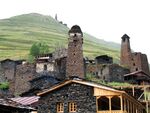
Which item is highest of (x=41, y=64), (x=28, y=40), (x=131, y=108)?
(x=28, y=40)

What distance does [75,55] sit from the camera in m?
94.0

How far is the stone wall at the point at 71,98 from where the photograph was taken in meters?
43.9

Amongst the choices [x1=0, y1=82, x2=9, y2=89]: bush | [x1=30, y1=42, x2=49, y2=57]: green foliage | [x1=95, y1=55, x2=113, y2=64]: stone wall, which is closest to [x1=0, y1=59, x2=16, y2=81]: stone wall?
[x1=0, y1=82, x2=9, y2=89]: bush

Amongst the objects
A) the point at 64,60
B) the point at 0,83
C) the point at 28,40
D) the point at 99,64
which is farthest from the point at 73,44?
the point at 28,40

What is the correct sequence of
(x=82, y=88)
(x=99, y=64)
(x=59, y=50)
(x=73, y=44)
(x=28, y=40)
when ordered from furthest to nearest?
(x=28, y=40) → (x=59, y=50) → (x=99, y=64) → (x=73, y=44) → (x=82, y=88)

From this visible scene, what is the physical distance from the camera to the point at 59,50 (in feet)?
363

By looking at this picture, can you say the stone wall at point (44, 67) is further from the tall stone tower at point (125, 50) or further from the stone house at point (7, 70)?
the tall stone tower at point (125, 50)

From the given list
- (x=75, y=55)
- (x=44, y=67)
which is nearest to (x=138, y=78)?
(x=75, y=55)

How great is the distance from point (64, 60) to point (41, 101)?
5109 centimetres

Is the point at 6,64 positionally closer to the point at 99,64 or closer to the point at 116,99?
the point at 99,64

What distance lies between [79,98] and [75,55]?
164ft

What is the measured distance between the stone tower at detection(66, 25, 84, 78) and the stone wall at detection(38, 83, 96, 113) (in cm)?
4573

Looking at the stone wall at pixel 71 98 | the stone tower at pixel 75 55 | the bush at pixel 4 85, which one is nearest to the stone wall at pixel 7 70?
the bush at pixel 4 85

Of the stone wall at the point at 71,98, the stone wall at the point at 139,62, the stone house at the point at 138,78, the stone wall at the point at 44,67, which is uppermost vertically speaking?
the stone wall at the point at 139,62
